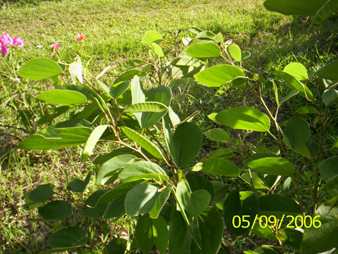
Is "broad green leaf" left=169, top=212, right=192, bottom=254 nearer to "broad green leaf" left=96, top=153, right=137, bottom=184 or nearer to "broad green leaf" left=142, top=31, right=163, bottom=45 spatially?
"broad green leaf" left=96, top=153, right=137, bottom=184

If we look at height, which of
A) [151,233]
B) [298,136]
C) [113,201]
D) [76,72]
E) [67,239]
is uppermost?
[76,72]

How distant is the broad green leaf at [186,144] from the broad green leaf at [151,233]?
0.16m

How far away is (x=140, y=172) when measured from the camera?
0.76 meters

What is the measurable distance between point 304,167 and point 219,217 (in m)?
1.26

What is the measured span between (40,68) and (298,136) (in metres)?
0.51

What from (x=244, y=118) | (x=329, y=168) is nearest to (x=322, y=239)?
(x=329, y=168)

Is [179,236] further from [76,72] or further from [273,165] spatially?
[76,72]

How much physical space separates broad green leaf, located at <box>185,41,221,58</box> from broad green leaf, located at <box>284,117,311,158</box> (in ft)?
0.71

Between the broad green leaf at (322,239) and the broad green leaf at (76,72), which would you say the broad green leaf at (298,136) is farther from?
the broad green leaf at (76,72)

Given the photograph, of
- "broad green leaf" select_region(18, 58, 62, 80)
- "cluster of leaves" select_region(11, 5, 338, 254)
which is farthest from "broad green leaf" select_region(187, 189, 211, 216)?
"broad green leaf" select_region(18, 58, 62, 80)

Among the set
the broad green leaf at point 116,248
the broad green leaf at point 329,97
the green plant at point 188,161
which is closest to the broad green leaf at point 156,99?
the green plant at point 188,161

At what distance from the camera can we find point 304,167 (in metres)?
2.01

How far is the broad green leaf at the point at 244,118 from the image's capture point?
82 cm

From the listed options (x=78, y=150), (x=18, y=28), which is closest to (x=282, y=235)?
(x=78, y=150)
